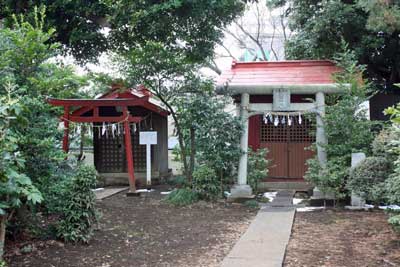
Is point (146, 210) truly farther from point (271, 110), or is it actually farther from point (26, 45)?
point (26, 45)

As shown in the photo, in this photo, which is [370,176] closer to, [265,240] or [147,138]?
[265,240]

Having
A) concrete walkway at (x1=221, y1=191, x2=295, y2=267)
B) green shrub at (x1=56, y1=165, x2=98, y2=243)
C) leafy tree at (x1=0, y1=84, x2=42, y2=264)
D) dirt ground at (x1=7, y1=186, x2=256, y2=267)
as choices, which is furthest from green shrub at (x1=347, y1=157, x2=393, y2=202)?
leafy tree at (x1=0, y1=84, x2=42, y2=264)

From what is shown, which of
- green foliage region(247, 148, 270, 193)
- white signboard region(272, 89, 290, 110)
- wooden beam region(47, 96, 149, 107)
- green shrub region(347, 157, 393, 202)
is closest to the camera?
green shrub region(347, 157, 393, 202)

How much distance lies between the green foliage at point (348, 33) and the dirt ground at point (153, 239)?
17.9ft

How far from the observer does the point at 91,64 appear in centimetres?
1159

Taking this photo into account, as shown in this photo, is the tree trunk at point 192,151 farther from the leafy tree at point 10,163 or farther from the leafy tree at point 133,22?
the leafy tree at point 10,163

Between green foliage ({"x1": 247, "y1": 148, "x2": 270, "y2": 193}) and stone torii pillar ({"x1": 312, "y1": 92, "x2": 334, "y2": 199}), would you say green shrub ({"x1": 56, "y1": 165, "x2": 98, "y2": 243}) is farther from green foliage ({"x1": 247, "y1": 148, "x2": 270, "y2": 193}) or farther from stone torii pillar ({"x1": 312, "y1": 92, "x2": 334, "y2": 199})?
stone torii pillar ({"x1": 312, "y1": 92, "x2": 334, "y2": 199})

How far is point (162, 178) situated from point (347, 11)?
7261 mm

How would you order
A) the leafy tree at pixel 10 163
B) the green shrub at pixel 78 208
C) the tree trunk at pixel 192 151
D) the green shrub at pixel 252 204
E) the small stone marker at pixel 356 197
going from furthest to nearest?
the tree trunk at pixel 192 151 < the green shrub at pixel 252 204 < the small stone marker at pixel 356 197 < the green shrub at pixel 78 208 < the leafy tree at pixel 10 163

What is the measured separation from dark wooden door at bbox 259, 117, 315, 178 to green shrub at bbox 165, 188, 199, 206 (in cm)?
320

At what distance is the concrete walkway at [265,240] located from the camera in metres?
5.63

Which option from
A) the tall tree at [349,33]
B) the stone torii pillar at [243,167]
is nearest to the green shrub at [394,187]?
the stone torii pillar at [243,167]

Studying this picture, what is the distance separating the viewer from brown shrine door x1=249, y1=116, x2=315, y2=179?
41.3 feet

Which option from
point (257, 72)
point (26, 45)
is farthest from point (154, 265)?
point (257, 72)
